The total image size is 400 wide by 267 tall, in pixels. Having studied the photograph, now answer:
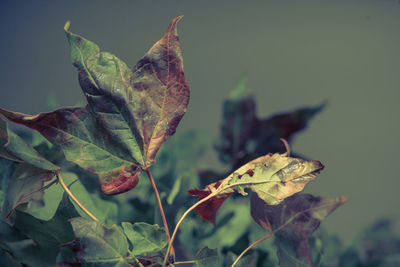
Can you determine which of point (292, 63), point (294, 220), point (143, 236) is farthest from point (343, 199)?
point (292, 63)

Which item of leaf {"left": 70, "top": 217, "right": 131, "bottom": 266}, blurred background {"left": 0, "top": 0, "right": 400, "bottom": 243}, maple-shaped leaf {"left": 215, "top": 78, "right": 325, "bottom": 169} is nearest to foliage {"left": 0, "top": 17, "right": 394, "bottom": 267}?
leaf {"left": 70, "top": 217, "right": 131, "bottom": 266}

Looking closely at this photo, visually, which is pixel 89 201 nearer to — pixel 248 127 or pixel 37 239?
pixel 37 239

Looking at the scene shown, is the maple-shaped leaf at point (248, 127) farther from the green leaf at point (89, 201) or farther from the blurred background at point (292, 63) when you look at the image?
the blurred background at point (292, 63)

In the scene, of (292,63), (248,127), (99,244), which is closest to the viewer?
(99,244)

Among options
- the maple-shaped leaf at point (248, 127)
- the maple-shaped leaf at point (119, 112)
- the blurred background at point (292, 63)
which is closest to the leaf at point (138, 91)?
the maple-shaped leaf at point (119, 112)

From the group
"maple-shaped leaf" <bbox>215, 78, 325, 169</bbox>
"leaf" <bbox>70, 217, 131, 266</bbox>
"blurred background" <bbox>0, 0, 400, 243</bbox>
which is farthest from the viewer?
"blurred background" <bbox>0, 0, 400, 243</bbox>

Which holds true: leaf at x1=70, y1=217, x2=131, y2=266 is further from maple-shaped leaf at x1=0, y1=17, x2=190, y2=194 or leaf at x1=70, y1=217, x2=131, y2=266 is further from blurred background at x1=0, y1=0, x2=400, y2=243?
blurred background at x1=0, y1=0, x2=400, y2=243
